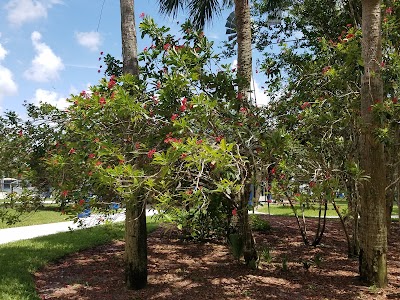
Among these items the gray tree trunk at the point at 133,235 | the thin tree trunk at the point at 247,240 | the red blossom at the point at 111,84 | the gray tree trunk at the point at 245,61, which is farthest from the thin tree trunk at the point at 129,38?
the thin tree trunk at the point at 247,240

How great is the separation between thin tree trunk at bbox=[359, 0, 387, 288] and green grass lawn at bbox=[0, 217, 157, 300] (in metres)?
3.21

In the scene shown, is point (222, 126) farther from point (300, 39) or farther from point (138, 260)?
point (300, 39)

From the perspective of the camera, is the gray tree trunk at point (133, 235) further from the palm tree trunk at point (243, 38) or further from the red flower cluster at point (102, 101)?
the palm tree trunk at point (243, 38)

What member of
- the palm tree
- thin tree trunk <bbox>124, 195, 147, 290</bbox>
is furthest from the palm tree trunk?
thin tree trunk <bbox>124, 195, 147, 290</bbox>

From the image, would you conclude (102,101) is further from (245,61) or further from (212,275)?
(245,61)

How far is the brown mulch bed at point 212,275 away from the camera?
5.89 metres

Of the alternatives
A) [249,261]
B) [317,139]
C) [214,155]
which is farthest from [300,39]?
[214,155]

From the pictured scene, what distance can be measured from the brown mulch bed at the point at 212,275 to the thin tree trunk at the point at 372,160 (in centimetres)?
55

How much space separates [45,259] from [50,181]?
359cm

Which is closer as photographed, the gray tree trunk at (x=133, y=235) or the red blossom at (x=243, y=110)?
the red blossom at (x=243, y=110)

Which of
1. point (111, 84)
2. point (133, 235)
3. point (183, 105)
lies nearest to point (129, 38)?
point (111, 84)

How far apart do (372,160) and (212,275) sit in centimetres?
328

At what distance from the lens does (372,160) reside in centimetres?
570

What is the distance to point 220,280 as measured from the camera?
6574 mm
